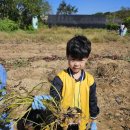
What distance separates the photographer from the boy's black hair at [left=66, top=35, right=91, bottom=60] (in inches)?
86.9

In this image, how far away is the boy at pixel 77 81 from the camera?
2.22m

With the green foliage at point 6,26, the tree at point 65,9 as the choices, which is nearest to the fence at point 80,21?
the green foliage at point 6,26

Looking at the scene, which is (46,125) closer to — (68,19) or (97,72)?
(97,72)

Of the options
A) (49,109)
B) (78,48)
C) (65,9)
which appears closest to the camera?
(49,109)

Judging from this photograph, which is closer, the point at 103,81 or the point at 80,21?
the point at 103,81

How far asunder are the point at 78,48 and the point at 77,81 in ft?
0.79

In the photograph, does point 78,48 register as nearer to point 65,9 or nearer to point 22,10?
point 22,10

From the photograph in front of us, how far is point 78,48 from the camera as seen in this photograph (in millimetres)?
2207

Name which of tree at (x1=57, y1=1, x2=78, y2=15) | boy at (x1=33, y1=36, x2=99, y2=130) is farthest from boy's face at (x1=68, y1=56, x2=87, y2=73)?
tree at (x1=57, y1=1, x2=78, y2=15)

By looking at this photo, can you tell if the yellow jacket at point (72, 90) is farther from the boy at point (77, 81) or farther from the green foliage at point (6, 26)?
the green foliage at point (6, 26)

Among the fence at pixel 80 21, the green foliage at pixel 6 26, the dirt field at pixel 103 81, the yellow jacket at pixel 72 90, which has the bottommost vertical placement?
the fence at pixel 80 21

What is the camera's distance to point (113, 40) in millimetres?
17844

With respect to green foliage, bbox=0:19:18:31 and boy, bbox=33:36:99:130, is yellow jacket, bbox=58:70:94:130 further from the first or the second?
green foliage, bbox=0:19:18:31

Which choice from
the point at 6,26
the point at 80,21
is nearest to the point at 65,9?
the point at 80,21
